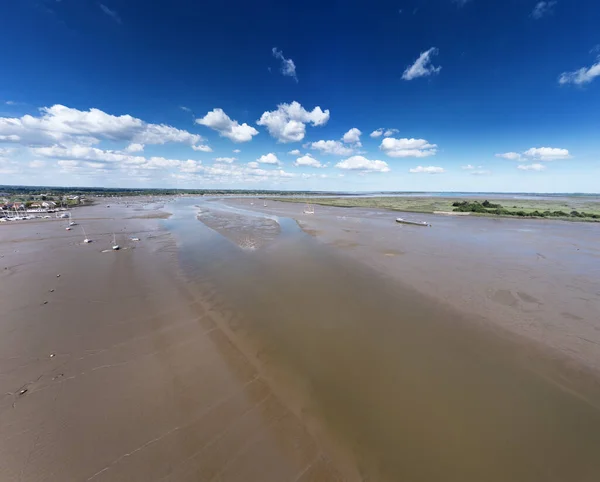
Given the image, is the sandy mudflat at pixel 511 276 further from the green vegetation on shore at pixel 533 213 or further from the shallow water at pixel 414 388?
the green vegetation on shore at pixel 533 213

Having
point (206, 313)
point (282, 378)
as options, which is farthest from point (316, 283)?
point (282, 378)

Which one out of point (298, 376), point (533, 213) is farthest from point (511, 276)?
point (533, 213)

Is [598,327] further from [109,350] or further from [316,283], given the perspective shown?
[109,350]

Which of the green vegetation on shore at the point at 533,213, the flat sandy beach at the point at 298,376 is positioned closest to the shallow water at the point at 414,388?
the flat sandy beach at the point at 298,376

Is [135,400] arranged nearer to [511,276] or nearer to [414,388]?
[414,388]

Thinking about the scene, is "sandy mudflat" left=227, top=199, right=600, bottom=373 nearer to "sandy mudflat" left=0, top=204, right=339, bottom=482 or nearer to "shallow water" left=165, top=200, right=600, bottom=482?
"shallow water" left=165, top=200, right=600, bottom=482

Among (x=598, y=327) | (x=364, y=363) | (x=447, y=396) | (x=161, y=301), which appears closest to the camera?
→ (x=447, y=396)

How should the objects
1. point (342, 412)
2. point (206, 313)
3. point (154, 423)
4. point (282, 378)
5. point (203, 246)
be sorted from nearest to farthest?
point (154, 423) < point (342, 412) < point (282, 378) < point (206, 313) < point (203, 246)
